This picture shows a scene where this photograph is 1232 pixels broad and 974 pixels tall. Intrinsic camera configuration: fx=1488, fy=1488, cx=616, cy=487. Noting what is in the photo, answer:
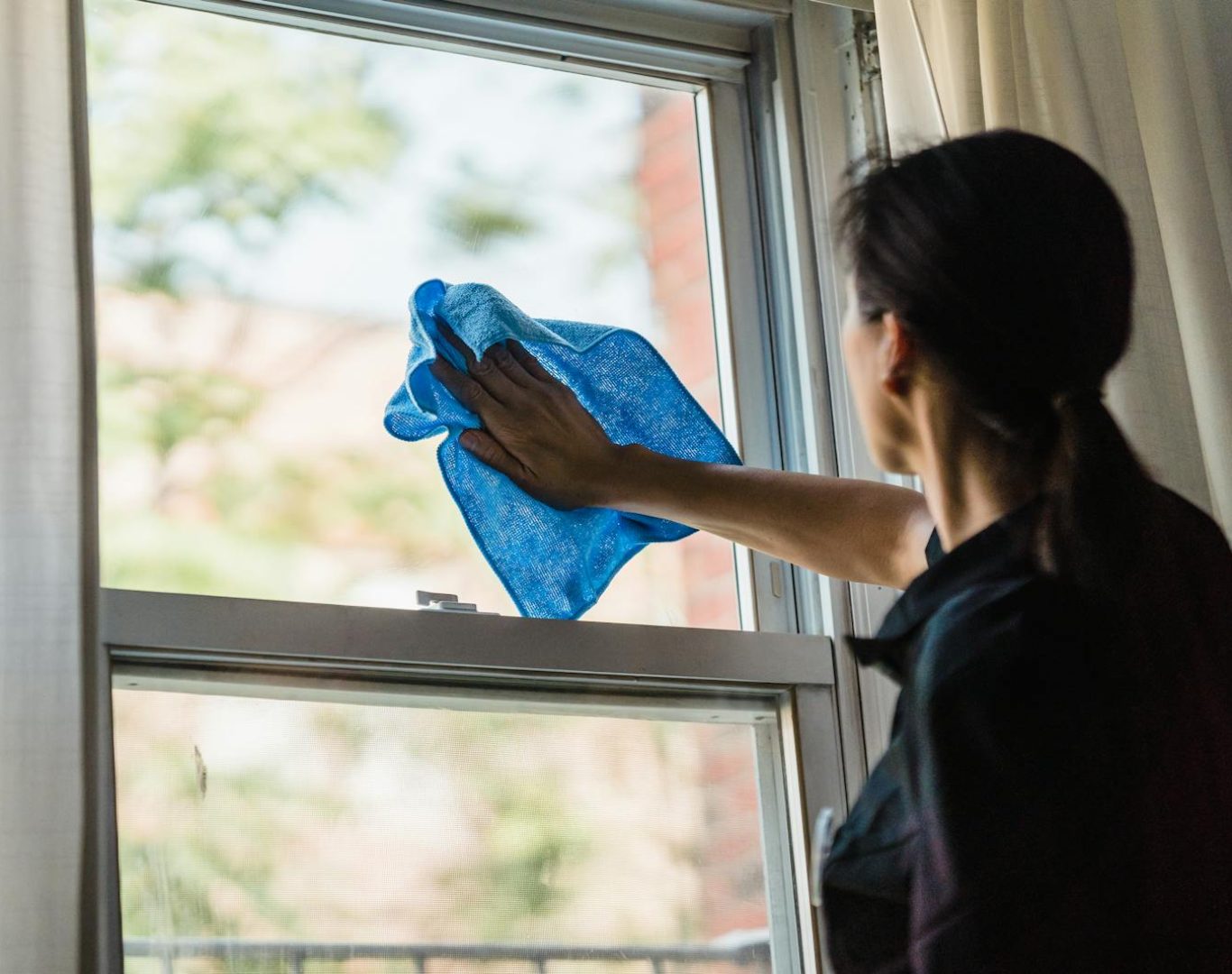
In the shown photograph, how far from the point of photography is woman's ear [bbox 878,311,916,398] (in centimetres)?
105

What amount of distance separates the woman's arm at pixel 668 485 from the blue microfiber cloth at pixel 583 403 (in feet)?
0.06

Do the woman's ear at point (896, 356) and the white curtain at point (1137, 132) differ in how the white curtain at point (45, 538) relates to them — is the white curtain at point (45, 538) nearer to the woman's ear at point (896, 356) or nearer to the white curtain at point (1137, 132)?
the woman's ear at point (896, 356)

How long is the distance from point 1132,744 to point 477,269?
39.8 inches

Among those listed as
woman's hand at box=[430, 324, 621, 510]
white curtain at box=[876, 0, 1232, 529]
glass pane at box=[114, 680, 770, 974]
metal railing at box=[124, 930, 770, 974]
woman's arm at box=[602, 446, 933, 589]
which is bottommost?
metal railing at box=[124, 930, 770, 974]

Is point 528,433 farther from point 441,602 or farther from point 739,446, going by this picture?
point 739,446

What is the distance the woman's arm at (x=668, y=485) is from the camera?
1462 millimetres

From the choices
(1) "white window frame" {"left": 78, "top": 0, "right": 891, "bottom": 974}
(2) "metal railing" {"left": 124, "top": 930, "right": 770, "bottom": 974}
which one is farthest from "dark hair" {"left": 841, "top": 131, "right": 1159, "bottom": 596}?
(2) "metal railing" {"left": 124, "top": 930, "right": 770, "bottom": 974}

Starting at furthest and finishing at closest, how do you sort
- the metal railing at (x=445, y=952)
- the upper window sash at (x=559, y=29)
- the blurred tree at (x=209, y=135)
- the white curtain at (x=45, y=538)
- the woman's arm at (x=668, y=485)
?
the upper window sash at (x=559, y=29) < the blurred tree at (x=209, y=135) < the woman's arm at (x=668, y=485) < the metal railing at (x=445, y=952) < the white curtain at (x=45, y=538)

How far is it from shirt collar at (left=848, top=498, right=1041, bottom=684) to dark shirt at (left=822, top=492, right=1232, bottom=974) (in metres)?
0.03

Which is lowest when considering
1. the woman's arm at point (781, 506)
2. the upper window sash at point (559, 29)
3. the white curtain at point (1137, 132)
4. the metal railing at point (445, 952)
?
the metal railing at point (445, 952)

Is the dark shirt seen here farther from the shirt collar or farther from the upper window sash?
the upper window sash

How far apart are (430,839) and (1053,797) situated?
76 centimetres

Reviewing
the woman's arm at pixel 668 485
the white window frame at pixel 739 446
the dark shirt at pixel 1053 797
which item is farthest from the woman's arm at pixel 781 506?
the dark shirt at pixel 1053 797

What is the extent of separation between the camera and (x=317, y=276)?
164 cm
